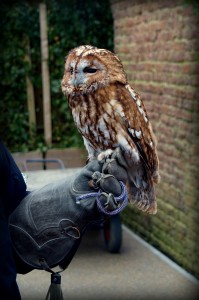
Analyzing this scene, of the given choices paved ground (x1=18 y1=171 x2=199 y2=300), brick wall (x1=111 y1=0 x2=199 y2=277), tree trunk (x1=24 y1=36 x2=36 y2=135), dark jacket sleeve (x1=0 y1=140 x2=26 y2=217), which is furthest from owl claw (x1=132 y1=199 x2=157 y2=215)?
tree trunk (x1=24 y1=36 x2=36 y2=135)

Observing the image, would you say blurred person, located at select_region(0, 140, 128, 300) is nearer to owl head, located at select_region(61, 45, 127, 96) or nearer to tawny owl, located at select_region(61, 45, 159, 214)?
tawny owl, located at select_region(61, 45, 159, 214)

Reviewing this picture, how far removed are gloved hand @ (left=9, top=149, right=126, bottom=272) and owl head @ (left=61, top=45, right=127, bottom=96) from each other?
0.27 m

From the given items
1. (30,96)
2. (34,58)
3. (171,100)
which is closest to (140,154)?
(171,100)

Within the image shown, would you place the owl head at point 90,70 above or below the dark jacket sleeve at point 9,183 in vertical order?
above

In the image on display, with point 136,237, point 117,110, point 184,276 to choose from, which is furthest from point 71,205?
point 136,237

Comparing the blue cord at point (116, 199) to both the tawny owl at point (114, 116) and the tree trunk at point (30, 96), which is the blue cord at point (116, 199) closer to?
the tawny owl at point (114, 116)

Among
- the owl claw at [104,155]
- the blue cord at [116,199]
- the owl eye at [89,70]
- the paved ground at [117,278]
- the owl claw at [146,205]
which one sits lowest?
the paved ground at [117,278]

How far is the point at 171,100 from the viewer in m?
4.28

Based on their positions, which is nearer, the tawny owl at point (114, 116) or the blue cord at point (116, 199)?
the blue cord at point (116, 199)

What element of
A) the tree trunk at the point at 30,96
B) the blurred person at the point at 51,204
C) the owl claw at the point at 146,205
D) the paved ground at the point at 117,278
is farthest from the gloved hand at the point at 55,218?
the tree trunk at the point at 30,96

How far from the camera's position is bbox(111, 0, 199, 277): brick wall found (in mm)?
3969

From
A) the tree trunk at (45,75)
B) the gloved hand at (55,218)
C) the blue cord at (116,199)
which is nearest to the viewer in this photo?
the blue cord at (116,199)

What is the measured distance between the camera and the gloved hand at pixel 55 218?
6.28 ft

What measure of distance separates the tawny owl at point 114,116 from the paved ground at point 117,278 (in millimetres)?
1841
